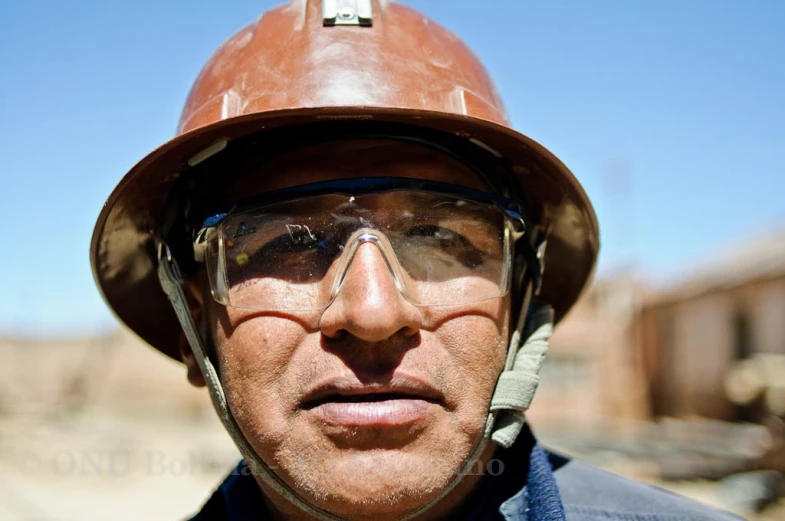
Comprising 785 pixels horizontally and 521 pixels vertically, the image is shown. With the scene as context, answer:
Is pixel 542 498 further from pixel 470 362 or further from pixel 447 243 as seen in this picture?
pixel 447 243

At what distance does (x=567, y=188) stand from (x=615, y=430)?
17381 millimetres

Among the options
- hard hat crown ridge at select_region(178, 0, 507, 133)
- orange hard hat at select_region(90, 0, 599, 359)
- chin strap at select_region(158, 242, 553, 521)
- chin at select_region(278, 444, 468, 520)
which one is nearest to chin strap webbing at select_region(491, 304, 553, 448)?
chin strap at select_region(158, 242, 553, 521)

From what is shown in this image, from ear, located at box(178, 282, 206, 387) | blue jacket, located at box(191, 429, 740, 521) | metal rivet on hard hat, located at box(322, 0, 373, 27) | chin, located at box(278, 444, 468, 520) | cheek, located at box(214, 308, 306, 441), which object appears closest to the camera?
chin, located at box(278, 444, 468, 520)

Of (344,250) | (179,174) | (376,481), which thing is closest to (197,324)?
(179,174)

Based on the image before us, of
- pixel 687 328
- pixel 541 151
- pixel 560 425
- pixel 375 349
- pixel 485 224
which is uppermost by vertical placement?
pixel 541 151

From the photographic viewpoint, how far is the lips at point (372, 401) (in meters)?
1.90

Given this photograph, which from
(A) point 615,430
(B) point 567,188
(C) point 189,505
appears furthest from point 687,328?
(B) point 567,188

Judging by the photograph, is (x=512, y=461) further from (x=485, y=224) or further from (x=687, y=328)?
(x=687, y=328)

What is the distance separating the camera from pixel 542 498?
2.09 meters

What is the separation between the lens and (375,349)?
1.93 m

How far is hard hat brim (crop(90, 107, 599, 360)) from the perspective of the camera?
2.20 metres

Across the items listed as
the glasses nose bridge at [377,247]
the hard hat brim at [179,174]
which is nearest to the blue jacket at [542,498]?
the glasses nose bridge at [377,247]

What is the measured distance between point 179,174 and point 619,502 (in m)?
1.79

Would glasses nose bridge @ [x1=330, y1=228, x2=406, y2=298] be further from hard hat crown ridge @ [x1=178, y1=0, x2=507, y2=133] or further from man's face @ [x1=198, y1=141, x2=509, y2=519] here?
hard hat crown ridge @ [x1=178, y1=0, x2=507, y2=133]
